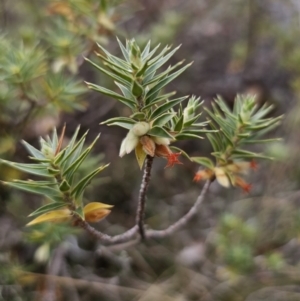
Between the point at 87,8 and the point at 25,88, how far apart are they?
0.30m

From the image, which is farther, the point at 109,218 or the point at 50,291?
the point at 109,218

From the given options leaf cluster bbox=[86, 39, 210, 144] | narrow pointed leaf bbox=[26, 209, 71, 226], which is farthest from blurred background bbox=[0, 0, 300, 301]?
leaf cluster bbox=[86, 39, 210, 144]

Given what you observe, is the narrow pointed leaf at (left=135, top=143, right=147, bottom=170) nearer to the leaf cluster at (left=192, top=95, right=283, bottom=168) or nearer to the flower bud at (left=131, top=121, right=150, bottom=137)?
the flower bud at (left=131, top=121, right=150, bottom=137)

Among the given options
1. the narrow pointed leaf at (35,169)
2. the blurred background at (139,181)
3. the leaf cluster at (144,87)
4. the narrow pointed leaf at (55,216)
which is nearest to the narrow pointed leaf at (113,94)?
the leaf cluster at (144,87)

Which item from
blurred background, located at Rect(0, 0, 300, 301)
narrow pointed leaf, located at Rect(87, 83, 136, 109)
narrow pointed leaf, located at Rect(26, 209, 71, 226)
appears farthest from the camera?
blurred background, located at Rect(0, 0, 300, 301)

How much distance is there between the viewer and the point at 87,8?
45.5 inches

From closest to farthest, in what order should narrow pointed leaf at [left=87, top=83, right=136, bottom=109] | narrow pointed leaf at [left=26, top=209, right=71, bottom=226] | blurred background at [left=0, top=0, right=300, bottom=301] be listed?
narrow pointed leaf at [left=87, top=83, right=136, bottom=109]
narrow pointed leaf at [left=26, top=209, right=71, bottom=226]
blurred background at [left=0, top=0, right=300, bottom=301]

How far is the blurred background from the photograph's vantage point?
117 centimetres

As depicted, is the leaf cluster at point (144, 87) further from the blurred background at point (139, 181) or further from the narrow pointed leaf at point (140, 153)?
the blurred background at point (139, 181)

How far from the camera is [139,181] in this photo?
5.40 feet

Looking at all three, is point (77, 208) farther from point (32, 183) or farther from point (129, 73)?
point (129, 73)

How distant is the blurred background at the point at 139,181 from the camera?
1167mm

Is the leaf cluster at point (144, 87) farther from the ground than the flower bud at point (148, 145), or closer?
farther from the ground

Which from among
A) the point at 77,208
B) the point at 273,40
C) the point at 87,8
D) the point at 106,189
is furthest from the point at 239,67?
the point at 77,208
